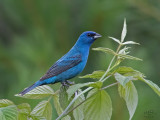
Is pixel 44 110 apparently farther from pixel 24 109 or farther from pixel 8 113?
pixel 8 113

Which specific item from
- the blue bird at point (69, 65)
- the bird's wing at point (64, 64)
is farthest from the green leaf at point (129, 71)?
the bird's wing at point (64, 64)

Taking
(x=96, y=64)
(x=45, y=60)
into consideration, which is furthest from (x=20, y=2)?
(x=96, y=64)

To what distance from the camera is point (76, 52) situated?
318cm

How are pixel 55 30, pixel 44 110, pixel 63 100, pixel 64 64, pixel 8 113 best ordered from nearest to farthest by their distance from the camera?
pixel 8 113, pixel 44 110, pixel 63 100, pixel 64 64, pixel 55 30

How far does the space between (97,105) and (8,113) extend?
369 millimetres

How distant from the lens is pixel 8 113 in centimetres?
135

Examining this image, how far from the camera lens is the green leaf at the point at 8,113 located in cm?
133

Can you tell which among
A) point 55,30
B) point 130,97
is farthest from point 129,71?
point 55,30

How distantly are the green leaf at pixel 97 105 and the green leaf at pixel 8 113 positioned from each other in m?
0.30

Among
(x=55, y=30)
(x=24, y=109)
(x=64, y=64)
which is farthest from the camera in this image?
(x=55, y=30)

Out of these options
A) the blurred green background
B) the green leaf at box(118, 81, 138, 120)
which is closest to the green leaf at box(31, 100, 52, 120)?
the green leaf at box(118, 81, 138, 120)

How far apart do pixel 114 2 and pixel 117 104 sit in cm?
178

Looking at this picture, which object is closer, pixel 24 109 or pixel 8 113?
pixel 8 113

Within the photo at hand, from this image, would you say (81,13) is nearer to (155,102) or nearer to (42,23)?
(42,23)
